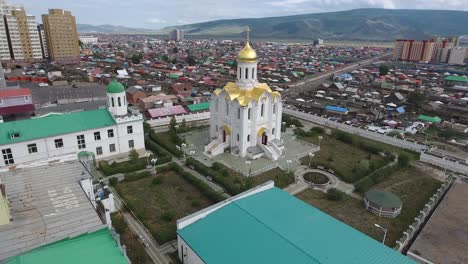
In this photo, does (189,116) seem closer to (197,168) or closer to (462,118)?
(197,168)

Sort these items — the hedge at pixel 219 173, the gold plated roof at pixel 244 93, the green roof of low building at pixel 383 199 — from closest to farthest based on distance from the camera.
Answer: the green roof of low building at pixel 383 199 → the hedge at pixel 219 173 → the gold plated roof at pixel 244 93

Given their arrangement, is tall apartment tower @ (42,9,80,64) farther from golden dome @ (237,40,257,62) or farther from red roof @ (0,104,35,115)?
golden dome @ (237,40,257,62)

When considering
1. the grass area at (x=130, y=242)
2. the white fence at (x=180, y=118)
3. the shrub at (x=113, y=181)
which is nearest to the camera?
the grass area at (x=130, y=242)

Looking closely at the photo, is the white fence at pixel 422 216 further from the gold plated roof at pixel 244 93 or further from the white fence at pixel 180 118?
the white fence at pixel 180 118

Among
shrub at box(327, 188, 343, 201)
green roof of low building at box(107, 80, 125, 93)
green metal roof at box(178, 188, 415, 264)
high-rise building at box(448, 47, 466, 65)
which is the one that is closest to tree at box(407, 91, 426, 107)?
shrub at box(327, 188, 343, 201)

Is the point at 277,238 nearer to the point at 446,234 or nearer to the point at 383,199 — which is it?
the point at 383,199

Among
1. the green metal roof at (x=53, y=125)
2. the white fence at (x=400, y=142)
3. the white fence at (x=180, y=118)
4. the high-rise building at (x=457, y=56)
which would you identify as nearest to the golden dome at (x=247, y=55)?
the green metal roof at (x=53, y=125)

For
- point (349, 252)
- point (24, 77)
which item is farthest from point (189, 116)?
point (24, 77)
